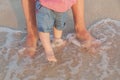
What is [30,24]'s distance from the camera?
9.18 ft

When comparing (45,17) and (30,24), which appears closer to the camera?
(45,17)

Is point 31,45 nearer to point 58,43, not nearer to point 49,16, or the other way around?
point 58,43

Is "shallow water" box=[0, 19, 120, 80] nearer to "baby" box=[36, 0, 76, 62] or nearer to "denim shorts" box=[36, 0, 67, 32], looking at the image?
"baby" box=[36, 0, 76, 62]

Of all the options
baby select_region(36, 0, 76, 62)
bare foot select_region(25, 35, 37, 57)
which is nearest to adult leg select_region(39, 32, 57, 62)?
baby select_region(36, 0, 76, 62)

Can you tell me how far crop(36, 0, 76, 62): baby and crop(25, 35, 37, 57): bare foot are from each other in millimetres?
177

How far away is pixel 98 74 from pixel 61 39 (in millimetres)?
556

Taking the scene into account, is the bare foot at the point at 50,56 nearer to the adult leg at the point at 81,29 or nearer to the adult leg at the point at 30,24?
the adult leg at the point at 30,24

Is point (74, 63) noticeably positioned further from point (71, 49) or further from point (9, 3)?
point (9, 3)

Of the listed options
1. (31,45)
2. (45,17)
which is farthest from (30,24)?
(45,17)

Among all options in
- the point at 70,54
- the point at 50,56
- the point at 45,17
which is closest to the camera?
the point at 45,17

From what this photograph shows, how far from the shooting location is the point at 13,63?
Answer: 2.72 m

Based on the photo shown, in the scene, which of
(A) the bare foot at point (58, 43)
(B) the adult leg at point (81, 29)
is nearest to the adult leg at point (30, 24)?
(A) the bare foot at point (58, 43)

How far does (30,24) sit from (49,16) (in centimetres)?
32

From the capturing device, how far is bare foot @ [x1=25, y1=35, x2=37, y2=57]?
2806mm
